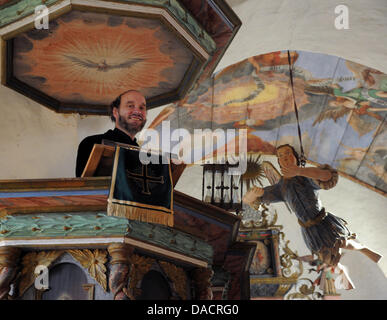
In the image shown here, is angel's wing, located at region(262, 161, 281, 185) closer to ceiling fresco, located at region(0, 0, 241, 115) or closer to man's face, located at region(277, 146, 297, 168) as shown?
man's face, located at region(277, 146, 297, 168)

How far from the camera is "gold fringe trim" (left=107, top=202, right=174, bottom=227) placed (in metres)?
3.21

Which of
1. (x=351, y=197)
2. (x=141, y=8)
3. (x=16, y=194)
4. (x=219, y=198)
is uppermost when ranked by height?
(x=351, y=197)

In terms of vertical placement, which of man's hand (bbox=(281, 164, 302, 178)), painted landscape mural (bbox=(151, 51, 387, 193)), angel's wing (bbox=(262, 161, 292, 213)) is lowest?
man's hand (bbox=(281, 164, 302, 178))

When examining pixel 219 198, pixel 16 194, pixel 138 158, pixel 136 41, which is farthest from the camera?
pixel 219 198

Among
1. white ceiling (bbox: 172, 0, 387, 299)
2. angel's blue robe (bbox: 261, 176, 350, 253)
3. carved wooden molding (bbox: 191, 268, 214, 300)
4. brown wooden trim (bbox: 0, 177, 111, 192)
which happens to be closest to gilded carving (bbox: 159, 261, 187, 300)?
carved wooden molding (bbox: 191, 268, 214, 300)

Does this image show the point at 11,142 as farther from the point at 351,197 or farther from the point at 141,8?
the point at 351,197

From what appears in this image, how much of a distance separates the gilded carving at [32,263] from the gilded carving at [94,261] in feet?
0.36

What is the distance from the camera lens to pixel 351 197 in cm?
1118

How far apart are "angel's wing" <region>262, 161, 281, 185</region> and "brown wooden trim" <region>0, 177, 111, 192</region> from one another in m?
7.55

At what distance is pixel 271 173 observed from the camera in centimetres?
1085

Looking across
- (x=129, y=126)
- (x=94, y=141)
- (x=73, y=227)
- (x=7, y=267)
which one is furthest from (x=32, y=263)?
(x=129, y=126)

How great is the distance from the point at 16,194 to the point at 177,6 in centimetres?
169

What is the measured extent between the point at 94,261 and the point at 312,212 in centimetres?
668
